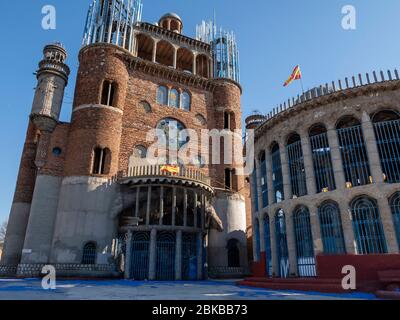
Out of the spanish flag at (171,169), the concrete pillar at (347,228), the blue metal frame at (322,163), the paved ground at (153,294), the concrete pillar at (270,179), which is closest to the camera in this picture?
the paved ground at (153,294)

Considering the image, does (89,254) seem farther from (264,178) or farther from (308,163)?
(308,163)

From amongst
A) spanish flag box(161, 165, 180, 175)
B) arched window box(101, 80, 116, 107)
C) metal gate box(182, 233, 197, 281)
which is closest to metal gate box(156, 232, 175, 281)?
metal gate box(182, 233, 197, 281)

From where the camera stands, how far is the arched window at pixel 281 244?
62.2 ft

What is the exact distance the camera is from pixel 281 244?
774 inches

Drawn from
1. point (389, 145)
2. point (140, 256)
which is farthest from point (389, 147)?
point (140, 256)

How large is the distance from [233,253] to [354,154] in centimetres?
1578

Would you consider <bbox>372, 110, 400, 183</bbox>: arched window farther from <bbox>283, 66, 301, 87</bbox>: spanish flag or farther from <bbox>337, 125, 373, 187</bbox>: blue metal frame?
<bbox>283, 66, 301, 87</bbox>: spanish flag

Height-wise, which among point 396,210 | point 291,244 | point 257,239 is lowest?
point 291,244

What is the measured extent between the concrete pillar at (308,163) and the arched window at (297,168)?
0.48 meters

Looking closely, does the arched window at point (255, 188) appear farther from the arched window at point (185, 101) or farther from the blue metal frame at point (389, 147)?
the arched window at point (185, 101)

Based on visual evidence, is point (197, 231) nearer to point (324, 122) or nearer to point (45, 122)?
point (324, 122)

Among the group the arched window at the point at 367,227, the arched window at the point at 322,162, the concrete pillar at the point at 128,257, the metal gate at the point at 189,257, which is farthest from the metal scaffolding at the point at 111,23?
the arched window at the point at 367,227

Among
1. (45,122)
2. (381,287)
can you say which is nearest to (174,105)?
(45,122)

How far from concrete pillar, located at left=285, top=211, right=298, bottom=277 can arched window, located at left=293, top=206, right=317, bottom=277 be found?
0.19 metres
